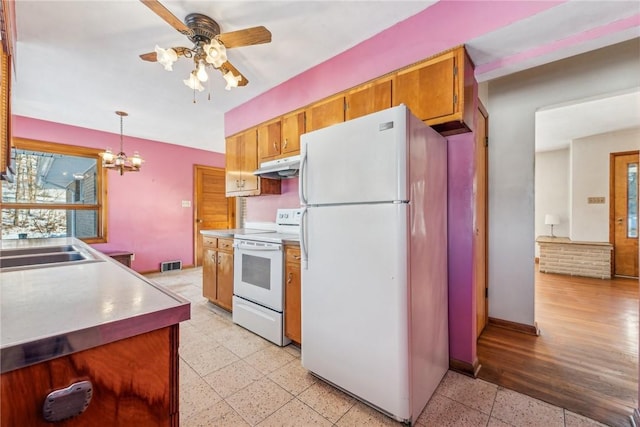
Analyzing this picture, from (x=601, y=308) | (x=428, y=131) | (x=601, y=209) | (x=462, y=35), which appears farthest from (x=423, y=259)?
(x=601, y=209)

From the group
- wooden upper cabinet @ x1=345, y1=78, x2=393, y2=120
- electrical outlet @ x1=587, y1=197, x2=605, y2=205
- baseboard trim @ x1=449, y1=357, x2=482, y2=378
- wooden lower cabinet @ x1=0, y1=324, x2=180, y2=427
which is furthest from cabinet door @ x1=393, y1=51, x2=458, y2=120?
electrical outlet @ x1=587, y1=197, x2=605, y2=205

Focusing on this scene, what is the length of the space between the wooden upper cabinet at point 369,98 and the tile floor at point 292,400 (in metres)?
2.02

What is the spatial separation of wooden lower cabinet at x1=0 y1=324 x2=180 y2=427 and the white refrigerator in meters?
1.05

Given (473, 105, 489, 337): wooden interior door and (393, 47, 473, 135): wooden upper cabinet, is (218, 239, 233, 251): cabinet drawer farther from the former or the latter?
(473, 105, 489, 337): wooden interior door

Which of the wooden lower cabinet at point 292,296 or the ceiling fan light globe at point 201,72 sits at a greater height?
the ceiling fan light globe at point 201,72

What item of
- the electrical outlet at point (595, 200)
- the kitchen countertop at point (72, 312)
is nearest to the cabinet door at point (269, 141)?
the kitchen countertop at point (72, 312)

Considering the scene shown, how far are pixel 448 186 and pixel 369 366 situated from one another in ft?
4.39

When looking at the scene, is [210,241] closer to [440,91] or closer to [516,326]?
[440,91]

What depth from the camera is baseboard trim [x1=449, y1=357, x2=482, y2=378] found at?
1.94 metres

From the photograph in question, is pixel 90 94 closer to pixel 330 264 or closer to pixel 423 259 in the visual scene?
pixel 330 264

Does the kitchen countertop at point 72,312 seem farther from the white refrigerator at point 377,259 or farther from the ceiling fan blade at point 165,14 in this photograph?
the ceiling fan blade at point 165,14

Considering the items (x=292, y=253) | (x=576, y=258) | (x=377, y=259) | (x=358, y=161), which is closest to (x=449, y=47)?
(x=358, y=161)

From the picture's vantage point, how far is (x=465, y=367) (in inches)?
77.4

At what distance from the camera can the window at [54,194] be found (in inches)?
153
